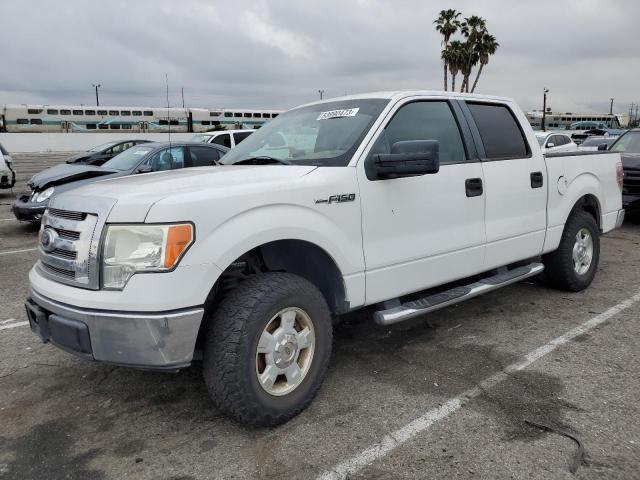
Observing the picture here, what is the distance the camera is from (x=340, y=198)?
327 centimetres

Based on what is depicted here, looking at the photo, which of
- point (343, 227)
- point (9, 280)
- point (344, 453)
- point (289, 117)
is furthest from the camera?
point (9, 280)

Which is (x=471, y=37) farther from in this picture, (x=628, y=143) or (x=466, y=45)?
(x=628, y=143)

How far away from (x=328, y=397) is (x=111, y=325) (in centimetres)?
141

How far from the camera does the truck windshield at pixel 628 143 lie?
33.8ft

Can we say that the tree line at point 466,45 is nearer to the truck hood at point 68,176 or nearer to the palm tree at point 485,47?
the palm tree at point 485,47

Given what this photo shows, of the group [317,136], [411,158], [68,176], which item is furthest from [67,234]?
[68,176]

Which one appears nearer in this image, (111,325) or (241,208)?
(111,325)

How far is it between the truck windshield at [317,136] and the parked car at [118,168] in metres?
4.19

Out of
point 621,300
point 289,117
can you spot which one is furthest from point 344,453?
point 621,300

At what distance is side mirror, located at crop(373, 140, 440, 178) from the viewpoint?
3287 millimetres

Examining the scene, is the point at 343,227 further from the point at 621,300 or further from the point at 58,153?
the point at 58,153

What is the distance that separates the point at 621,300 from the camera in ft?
17.3

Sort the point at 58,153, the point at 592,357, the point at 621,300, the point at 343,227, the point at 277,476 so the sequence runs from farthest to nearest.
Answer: the point at 58,153 → the point at 621,300 → the point at 592,357 → the point at 343,227 → the point at 277,476

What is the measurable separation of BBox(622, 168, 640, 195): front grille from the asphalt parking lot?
523cm
